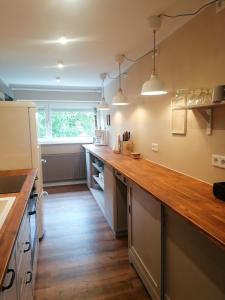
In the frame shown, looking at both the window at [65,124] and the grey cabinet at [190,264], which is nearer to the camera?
the grey cabinet at [190,264]

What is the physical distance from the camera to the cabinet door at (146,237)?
167 cm

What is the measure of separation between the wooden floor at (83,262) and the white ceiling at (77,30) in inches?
88.8

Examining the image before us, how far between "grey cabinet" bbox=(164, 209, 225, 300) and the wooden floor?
0.56 m

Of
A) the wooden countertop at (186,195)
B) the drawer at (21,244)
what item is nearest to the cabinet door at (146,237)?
the wooden countertop at (186,195)

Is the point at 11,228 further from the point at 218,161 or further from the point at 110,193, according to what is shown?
the point at 110,193

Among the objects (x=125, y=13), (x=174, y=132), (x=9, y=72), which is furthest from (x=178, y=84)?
(x=9, y=72)

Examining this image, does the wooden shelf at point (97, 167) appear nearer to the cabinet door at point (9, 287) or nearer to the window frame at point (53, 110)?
the window frame at point (53, 110)

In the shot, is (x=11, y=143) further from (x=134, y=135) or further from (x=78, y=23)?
(x=134, y=135)

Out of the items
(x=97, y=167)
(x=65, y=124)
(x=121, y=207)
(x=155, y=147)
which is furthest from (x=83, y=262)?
(x=65, y=124)

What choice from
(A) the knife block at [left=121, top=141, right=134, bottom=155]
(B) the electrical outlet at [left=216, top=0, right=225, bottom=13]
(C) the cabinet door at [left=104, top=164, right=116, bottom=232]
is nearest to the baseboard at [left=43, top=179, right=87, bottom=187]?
(A) the knife block at [left=121, top=141, right=134, bottom=155]

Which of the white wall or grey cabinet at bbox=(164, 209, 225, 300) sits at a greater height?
the white wall

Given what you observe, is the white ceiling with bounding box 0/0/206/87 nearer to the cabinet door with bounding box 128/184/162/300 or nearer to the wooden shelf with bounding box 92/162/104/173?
the cabinet door with bounding box 128/184/162/300

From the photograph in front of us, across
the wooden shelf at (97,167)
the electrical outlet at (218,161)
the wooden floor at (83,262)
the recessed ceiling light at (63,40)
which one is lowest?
the wooden floor at (83,262)

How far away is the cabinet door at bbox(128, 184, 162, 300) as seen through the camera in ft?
5.49
